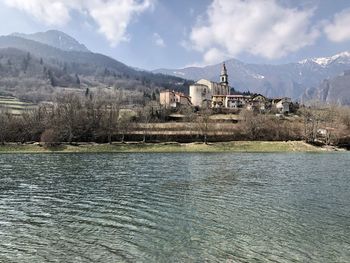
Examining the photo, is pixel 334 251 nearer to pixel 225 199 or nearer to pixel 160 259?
pixel 160 259

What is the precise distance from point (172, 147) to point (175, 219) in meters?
89.6

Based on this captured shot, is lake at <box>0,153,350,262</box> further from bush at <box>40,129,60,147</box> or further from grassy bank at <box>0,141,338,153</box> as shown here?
bush at <box>40,129,60,147</box>

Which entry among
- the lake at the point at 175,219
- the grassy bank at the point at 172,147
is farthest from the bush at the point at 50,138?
the lake at the point at 175,219

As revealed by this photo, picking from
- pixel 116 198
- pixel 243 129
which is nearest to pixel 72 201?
pixel 116 198

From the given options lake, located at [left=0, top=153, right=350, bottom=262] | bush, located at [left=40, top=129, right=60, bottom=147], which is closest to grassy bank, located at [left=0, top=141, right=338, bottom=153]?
bush, located at [left=40, top=129, right=60, bottom=147]

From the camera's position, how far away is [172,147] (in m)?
118

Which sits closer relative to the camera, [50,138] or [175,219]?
[175,219]

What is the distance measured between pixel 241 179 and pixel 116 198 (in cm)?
2008

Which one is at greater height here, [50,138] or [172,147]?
[50,138]

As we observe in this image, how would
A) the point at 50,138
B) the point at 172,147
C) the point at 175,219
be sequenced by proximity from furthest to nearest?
the point at 172,147, the point at 50,138, the point at 175,219

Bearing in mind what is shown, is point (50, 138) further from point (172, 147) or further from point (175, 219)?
point (175, 219)

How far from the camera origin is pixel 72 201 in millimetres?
36531

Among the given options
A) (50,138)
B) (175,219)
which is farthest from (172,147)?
(175,219)

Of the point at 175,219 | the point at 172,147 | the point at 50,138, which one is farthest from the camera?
the point at 172,147
